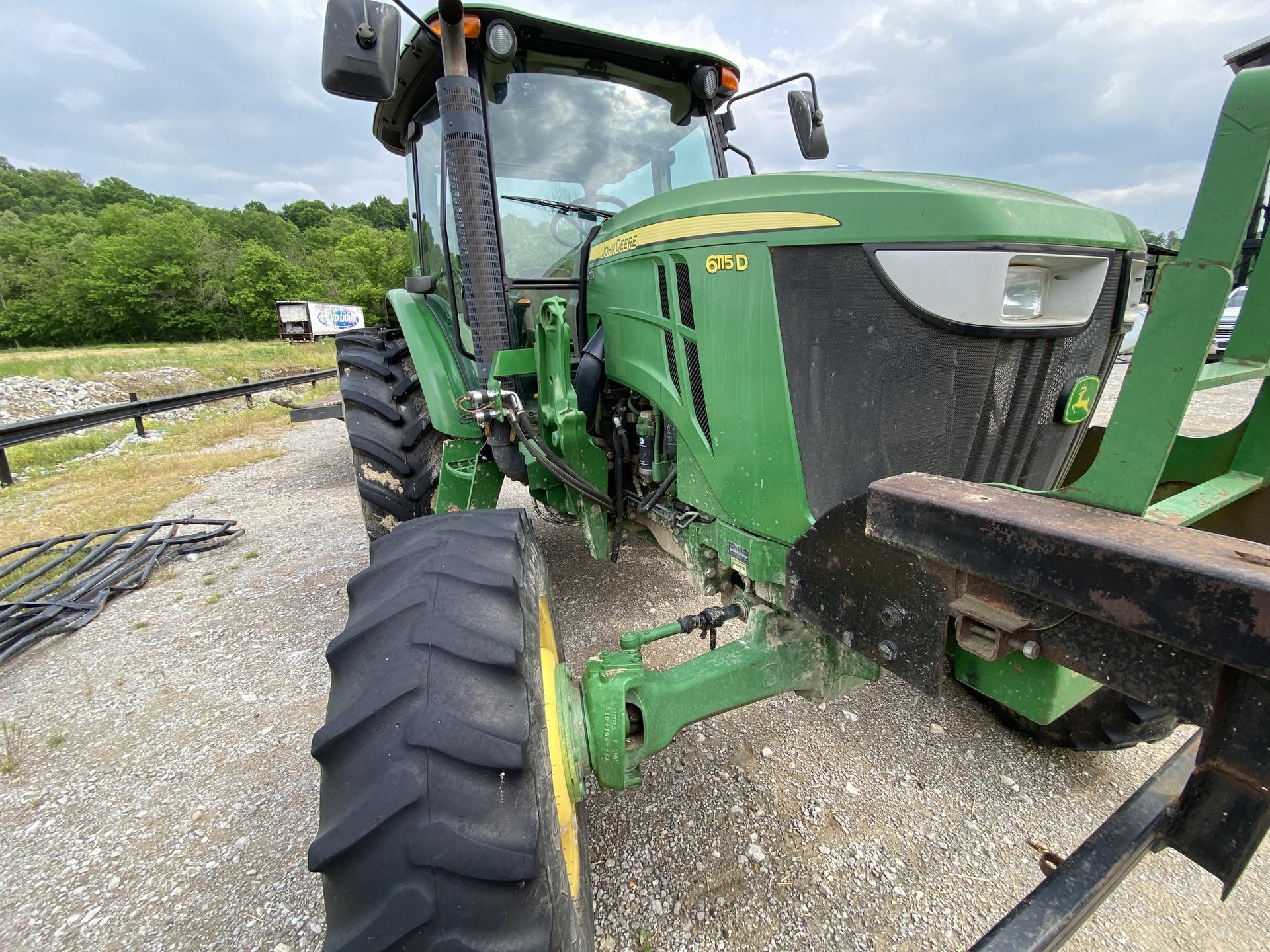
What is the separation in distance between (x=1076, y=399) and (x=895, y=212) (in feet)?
2.10

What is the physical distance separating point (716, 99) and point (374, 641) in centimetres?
268

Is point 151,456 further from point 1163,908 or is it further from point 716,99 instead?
point 1163,908

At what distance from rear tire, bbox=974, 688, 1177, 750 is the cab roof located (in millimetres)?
2698

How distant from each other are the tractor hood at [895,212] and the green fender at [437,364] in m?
1.33

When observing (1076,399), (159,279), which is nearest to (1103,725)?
(1076,399)

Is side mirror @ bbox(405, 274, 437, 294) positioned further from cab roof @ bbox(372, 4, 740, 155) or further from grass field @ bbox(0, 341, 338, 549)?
grass field @ bbox(0, 341, 338, 549)

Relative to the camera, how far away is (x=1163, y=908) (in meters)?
1.65

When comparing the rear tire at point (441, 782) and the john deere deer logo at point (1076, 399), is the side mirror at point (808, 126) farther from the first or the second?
the rear tire at point (441, 782)

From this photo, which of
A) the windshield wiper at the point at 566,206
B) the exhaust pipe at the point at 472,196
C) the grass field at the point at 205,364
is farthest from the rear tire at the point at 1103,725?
the grass field at the point at 205,364

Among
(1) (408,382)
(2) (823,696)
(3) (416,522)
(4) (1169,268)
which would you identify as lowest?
(2) (823,696)

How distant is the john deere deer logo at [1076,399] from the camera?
1400 millimetres

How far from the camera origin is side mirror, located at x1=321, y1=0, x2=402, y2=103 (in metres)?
1.54

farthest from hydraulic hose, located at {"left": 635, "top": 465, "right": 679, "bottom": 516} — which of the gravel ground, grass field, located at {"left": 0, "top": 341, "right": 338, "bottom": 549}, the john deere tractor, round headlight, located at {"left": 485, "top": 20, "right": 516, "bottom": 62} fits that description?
grass field, located at {"left": 0, "top": 341, "right": 338, "bottom": 549}

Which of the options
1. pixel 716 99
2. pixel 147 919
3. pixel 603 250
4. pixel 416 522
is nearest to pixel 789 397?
pixel 416 522
